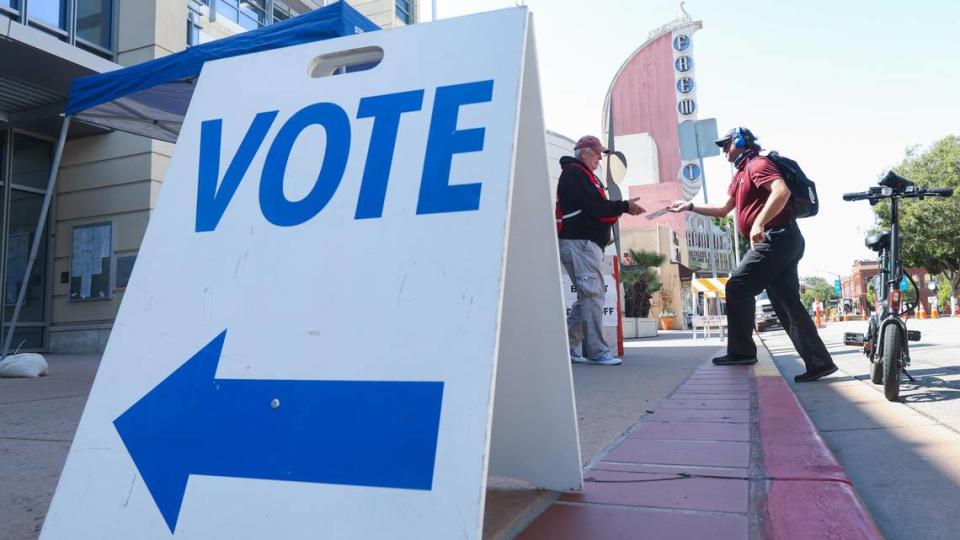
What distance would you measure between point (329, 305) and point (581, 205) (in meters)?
4.34

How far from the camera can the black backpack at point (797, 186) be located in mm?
4555

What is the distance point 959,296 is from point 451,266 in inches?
1901

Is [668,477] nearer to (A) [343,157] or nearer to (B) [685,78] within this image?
(A) [343,157]

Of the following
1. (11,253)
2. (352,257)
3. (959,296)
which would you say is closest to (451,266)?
(352,257)

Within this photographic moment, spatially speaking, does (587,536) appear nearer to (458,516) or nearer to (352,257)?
(458,516)

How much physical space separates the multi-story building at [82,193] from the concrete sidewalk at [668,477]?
8.23 m

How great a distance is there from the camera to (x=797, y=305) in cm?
462

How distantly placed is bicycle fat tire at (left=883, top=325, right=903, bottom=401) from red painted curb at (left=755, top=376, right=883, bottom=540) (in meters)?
1.08

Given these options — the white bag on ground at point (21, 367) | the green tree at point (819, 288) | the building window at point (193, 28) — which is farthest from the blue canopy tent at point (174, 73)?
the green tree at point (819, 288)

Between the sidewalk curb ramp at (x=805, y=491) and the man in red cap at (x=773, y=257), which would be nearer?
the sidewalk curb ramp at (x=805, y=491)

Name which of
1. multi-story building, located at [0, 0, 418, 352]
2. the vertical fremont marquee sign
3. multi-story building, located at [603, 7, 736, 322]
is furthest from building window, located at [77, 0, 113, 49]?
the vertical fremont marquee sign

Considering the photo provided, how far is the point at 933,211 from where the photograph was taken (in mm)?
35656

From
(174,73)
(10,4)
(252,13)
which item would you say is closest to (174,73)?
(174,73)

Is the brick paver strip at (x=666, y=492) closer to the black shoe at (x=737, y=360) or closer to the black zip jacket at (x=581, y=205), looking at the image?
the black zip jacket at (x=581, y=205)
